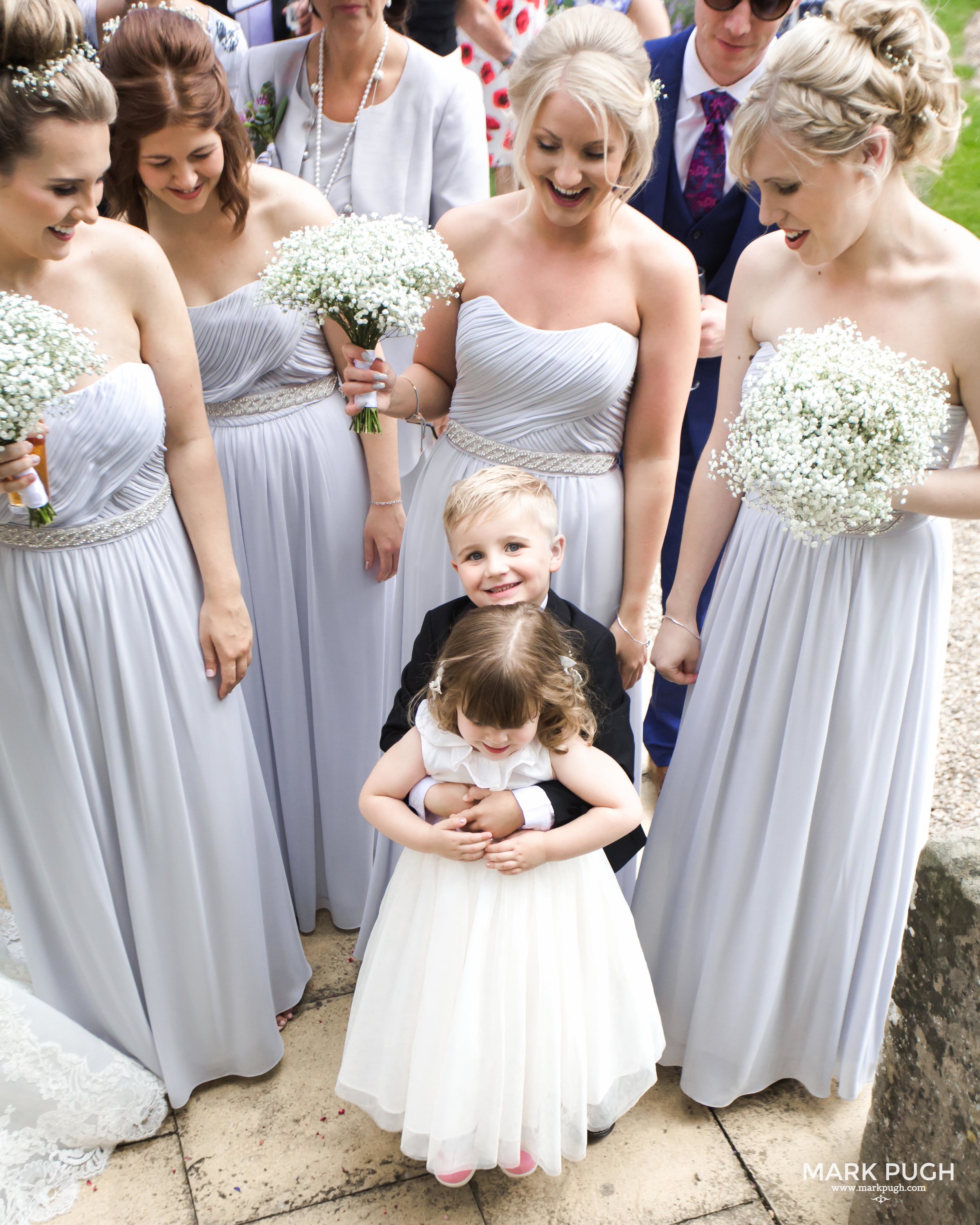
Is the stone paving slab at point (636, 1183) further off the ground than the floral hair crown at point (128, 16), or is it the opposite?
the floral hair crown at point (128, 16)

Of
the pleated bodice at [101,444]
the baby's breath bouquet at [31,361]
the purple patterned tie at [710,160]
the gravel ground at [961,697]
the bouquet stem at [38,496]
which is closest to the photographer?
the baby's breath bouquet at [31,361]

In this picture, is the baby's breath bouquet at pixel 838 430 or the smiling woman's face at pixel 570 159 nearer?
the baby's breath bouquet at pixel 838 430

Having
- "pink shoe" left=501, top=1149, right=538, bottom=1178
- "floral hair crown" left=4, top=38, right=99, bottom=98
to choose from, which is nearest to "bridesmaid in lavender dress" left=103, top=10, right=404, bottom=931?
"floral hair crown" left=4, top=38, right=99, bottom=98

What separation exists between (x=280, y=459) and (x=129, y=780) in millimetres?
1095

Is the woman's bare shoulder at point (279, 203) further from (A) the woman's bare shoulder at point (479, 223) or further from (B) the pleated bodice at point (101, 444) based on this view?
(B) the pleated bodice at point (101, 444)

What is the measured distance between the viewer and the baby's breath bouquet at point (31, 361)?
2.26 meters

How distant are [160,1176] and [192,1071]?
303mm

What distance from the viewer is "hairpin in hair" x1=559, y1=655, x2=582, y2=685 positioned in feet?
8.21

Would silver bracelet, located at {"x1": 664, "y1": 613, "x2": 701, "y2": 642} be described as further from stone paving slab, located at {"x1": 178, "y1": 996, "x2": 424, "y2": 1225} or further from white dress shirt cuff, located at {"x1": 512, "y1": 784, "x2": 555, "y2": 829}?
stone paving slab, located at {"x1": 178, "y1": 996, "x2": 424, "y2": 1225}

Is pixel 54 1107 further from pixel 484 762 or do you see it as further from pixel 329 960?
pixel 484 762

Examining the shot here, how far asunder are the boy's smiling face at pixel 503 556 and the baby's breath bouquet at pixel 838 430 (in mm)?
531

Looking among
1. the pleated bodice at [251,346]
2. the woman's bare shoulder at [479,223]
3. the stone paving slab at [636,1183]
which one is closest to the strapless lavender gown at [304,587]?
the pleated bodice at [251,346]

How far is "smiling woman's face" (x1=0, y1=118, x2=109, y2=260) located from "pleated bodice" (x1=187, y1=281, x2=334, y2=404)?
0.60 m

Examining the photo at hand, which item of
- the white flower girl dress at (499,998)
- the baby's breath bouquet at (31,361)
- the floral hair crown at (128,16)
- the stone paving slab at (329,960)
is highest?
the floral hair crown at (128,16)
